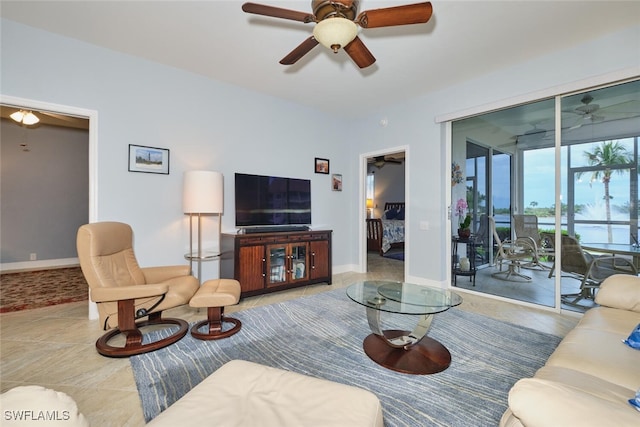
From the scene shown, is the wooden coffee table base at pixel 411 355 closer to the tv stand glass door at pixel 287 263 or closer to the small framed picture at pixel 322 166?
the tv stand glass door at pixel 287 263

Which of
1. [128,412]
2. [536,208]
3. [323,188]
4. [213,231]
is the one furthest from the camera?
[323,188]

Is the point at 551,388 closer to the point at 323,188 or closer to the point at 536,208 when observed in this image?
the point at 536,208

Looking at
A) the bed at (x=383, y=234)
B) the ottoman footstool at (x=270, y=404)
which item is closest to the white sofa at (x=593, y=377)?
the ottoman footstool at (x=270, y=404)

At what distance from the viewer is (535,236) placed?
3.31 m

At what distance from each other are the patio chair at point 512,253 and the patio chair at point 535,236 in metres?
0.05

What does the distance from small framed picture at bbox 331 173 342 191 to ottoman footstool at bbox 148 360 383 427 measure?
3970mm

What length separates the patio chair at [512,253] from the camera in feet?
11.2

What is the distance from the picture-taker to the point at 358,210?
5102mm

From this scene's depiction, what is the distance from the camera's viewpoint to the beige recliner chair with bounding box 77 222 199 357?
2.04 m

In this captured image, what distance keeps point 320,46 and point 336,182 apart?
95.0 inches

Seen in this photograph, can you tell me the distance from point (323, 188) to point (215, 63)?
7.85 ft

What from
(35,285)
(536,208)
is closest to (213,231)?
(35,285)

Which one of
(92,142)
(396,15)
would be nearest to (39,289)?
(92,142)

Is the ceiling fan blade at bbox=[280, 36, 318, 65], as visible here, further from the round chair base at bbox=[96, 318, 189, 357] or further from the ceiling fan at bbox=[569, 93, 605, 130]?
the ceiling fan at bbox=[569, 93, 605, 130]
